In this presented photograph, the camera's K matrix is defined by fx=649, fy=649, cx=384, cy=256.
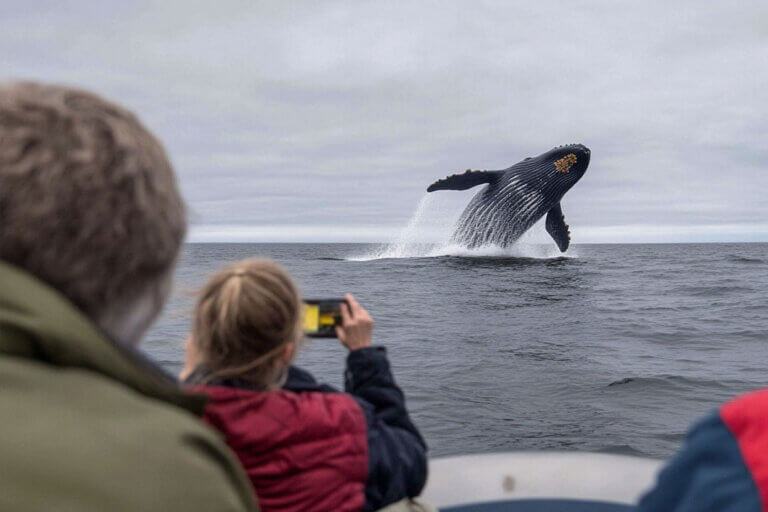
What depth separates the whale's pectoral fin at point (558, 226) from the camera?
29.5 metres

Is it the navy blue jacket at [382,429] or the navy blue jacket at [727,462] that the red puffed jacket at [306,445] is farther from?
the navy blue jacket at [727,462]

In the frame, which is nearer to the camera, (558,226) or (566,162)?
(566,162)

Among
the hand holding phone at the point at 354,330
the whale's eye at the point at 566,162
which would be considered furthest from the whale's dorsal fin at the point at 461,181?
the hand holding phone at the point at 354,330

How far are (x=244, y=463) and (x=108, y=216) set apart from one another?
1245 millimetres

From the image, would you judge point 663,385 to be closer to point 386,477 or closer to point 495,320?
point 495,320

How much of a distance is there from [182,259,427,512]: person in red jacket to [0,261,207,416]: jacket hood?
1061mm

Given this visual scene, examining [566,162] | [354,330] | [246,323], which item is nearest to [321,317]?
[354,330]

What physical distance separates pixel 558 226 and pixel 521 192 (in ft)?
13.6

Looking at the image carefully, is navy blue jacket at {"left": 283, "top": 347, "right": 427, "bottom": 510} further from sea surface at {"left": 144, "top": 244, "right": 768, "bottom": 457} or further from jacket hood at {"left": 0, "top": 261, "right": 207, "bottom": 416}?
jacket hood at {"left": 0, "top": 261, "right": 207, "bottom": 416}

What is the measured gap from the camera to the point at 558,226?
30.2 m

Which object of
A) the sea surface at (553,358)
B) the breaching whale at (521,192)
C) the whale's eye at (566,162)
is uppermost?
the whale's eye at (566,162)

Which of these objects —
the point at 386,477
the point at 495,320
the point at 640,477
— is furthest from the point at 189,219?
the point at 495,320

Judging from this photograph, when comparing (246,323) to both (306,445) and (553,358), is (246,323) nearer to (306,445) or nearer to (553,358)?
(306,445)

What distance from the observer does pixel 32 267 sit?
2.84 feet
